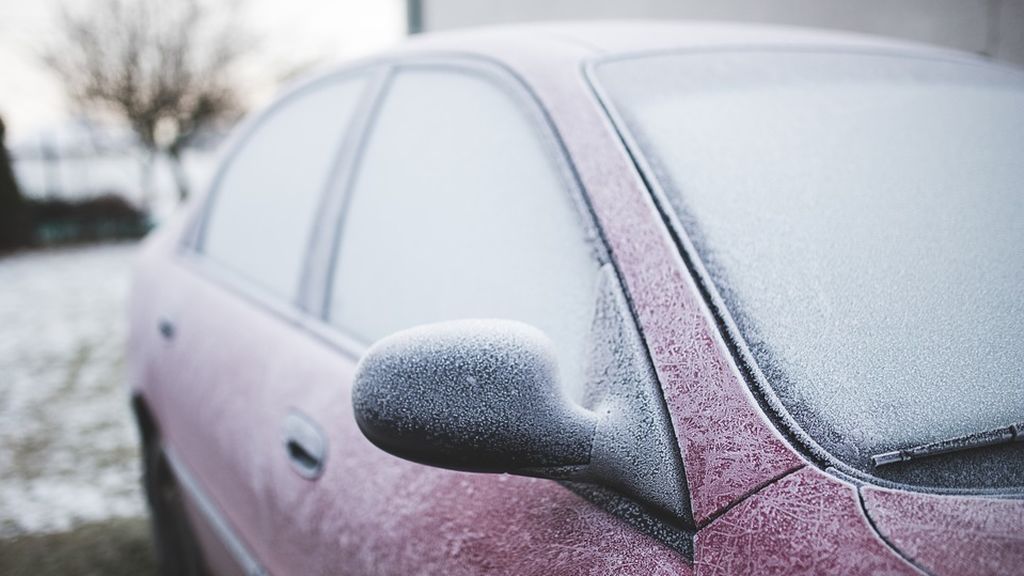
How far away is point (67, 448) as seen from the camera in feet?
13.0

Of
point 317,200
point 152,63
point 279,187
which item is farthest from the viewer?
point 152,63

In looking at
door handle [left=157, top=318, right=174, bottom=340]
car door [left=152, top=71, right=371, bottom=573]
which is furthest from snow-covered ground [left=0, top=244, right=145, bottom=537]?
car door [left=152, top=71, right=371, bottom=573]

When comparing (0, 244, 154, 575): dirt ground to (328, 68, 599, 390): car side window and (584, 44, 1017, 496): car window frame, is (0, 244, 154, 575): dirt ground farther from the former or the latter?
(584, 44, 1017, 496): car window frame

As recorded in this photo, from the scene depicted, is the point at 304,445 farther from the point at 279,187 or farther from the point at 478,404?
the point at 279,187

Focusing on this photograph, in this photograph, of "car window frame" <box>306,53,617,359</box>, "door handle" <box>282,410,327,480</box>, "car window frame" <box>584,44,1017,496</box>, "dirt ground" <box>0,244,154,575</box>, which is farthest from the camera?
"dirt ground" <box>0,244,154,575</box>

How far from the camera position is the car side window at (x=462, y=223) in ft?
3.61

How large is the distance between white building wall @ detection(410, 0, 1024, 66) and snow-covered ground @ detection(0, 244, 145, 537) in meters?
3.86

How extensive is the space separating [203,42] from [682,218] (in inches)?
697

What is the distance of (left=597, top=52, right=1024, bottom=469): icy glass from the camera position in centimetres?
86

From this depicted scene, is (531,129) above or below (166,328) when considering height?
above

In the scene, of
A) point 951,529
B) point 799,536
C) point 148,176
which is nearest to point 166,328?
point 799,536

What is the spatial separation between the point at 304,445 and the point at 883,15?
11.2 ft

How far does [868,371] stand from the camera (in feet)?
2.87

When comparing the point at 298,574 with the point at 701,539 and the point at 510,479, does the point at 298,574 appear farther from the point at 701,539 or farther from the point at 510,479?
the point at 701,539
